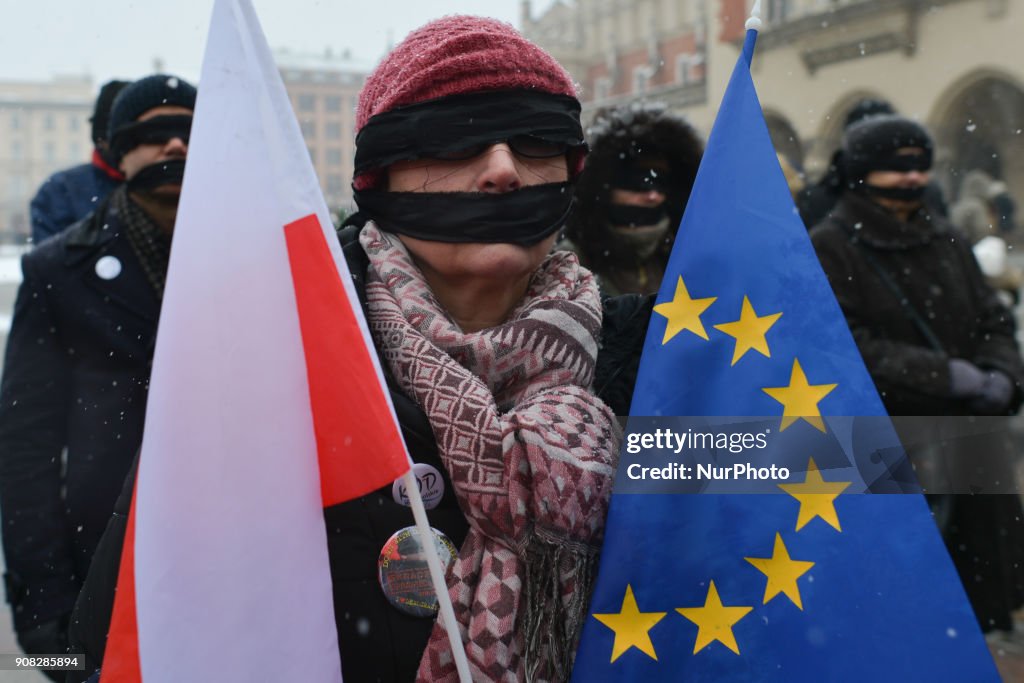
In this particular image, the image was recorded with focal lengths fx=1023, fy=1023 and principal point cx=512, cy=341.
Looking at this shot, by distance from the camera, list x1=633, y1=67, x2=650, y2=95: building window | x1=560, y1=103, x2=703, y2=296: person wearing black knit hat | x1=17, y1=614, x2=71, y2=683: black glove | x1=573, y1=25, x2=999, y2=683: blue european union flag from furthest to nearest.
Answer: x1=633, y1=67, x2=650, y2=95: building window < x1=560, y1=103, x2=703, y2=296: person wearing black knit hat < x1=17, y1=614, x2=71, y2=683: black glove < x1=573, y1=25, x2=999, y2=683: blue european union flag

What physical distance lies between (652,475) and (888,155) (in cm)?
300

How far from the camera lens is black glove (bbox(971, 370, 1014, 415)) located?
3926 mm

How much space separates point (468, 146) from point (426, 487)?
→ 568mm

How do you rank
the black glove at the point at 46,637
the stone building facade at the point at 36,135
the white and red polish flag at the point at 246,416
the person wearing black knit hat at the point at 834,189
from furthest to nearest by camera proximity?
the stone building facade at the point at 36,135 < the person wearing black knit hat at the point at 834,189 < the black glove at the point at 46,637 < the white and red polish flag at the point at 246,416

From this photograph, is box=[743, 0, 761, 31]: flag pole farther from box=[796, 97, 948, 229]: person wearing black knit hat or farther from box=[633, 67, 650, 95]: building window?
box=[633, 67, 650, 95]: building window

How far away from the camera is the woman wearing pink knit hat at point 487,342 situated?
1.52 m

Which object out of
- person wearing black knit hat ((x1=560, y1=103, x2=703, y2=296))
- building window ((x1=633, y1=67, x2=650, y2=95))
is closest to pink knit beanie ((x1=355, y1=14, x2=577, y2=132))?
person wearing black knit hat ((x1=560, y1=103, x2=703, y2=296))

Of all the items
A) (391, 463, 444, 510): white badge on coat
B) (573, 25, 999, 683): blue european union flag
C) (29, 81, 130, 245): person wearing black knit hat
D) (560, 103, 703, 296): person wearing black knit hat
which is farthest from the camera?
(29, 81, 130, 245): person wearing black knit hat

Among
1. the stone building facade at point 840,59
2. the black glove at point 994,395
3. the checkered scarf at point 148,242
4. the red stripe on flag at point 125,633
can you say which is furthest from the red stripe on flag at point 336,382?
the stone building facade at point 840,59

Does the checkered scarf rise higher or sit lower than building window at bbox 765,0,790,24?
lower

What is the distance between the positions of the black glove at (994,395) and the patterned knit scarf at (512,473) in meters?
2.77

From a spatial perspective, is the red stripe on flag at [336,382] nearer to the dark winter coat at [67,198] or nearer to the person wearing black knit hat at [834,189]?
the dark winter coat at [67,198]

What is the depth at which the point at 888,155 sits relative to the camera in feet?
13.3

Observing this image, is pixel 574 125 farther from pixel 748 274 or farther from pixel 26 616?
pixel 26 616
